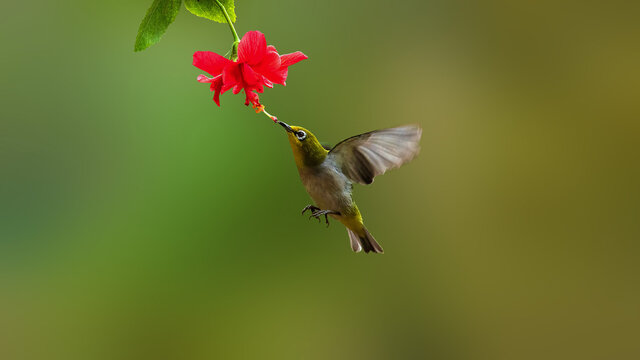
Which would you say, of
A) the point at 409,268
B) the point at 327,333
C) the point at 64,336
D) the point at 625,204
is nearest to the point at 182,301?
the point at 64,336

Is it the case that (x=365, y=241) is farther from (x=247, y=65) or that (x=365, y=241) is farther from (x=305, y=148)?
(x=247, y=65)

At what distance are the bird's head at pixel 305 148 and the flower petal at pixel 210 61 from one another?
0.12 m

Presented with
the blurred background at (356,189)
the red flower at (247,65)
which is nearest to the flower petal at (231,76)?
the red flower at (247,65)

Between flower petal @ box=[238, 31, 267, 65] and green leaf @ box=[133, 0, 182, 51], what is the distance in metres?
0.08

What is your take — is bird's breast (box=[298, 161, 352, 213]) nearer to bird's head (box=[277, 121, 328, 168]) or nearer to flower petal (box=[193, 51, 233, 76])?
bird's head (box=[277, 121, 328, 168])

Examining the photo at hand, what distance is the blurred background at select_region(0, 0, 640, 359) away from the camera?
178cm

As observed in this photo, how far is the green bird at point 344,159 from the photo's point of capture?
0.56 metres

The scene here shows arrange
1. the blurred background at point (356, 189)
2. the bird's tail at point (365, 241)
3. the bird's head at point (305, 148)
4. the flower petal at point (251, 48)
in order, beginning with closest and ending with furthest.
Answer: the flower petal at point (251, 48), the bird's head at point (305, 148), the bird's tail at point (365, 241), the blurred background at point (356, 189)

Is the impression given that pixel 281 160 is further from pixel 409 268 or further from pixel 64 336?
pixel 64 336

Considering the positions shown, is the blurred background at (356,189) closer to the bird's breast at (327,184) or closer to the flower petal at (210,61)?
the bird's breast at (327,184)

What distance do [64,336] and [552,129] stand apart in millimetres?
1765

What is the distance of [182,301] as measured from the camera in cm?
184

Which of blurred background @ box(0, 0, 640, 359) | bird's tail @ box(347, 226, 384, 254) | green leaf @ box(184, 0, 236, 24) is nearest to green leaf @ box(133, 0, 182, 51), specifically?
green leaf @ box(184, 0, 236, 24)

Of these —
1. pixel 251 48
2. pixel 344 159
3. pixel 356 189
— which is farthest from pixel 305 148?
pixel 356 189
